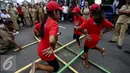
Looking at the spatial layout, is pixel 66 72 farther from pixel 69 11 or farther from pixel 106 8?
pixel 69 11

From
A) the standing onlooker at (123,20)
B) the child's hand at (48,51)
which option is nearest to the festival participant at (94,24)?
the child's hand at (48,51)

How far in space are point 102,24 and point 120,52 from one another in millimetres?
2247

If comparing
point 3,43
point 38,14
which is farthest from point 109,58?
point 38,14

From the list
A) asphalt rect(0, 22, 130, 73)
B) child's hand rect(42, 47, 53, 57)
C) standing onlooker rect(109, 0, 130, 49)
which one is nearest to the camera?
child's hand rect(42, 47, 53, 57)

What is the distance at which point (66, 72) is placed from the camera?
3.59m

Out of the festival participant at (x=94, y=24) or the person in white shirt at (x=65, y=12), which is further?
the person in white shirt at (x=65, y=12)

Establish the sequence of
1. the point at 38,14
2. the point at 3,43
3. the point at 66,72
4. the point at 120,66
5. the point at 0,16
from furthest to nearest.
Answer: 1. the point at 38,14
2. the point at 0,16
3. the point at 3,43
4. the point at 120,66
5. the point at 66,72

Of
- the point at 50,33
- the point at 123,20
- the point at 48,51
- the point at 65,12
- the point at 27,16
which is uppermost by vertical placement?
the point at 50,33

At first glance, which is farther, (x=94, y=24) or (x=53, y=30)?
(x=94, y=24)

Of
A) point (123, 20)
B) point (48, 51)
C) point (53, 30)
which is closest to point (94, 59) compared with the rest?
point (123, 20)

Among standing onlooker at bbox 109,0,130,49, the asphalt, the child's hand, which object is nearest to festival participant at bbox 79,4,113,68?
the asphalt

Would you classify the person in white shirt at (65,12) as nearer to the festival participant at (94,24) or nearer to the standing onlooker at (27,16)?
the standing onlooker at (27,16)

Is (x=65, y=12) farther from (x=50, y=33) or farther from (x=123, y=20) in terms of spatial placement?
(x=50, y=33)

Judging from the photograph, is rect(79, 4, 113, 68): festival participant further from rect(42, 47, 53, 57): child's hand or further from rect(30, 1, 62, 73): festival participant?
rect(42, 47, 53, 57): child's hand
